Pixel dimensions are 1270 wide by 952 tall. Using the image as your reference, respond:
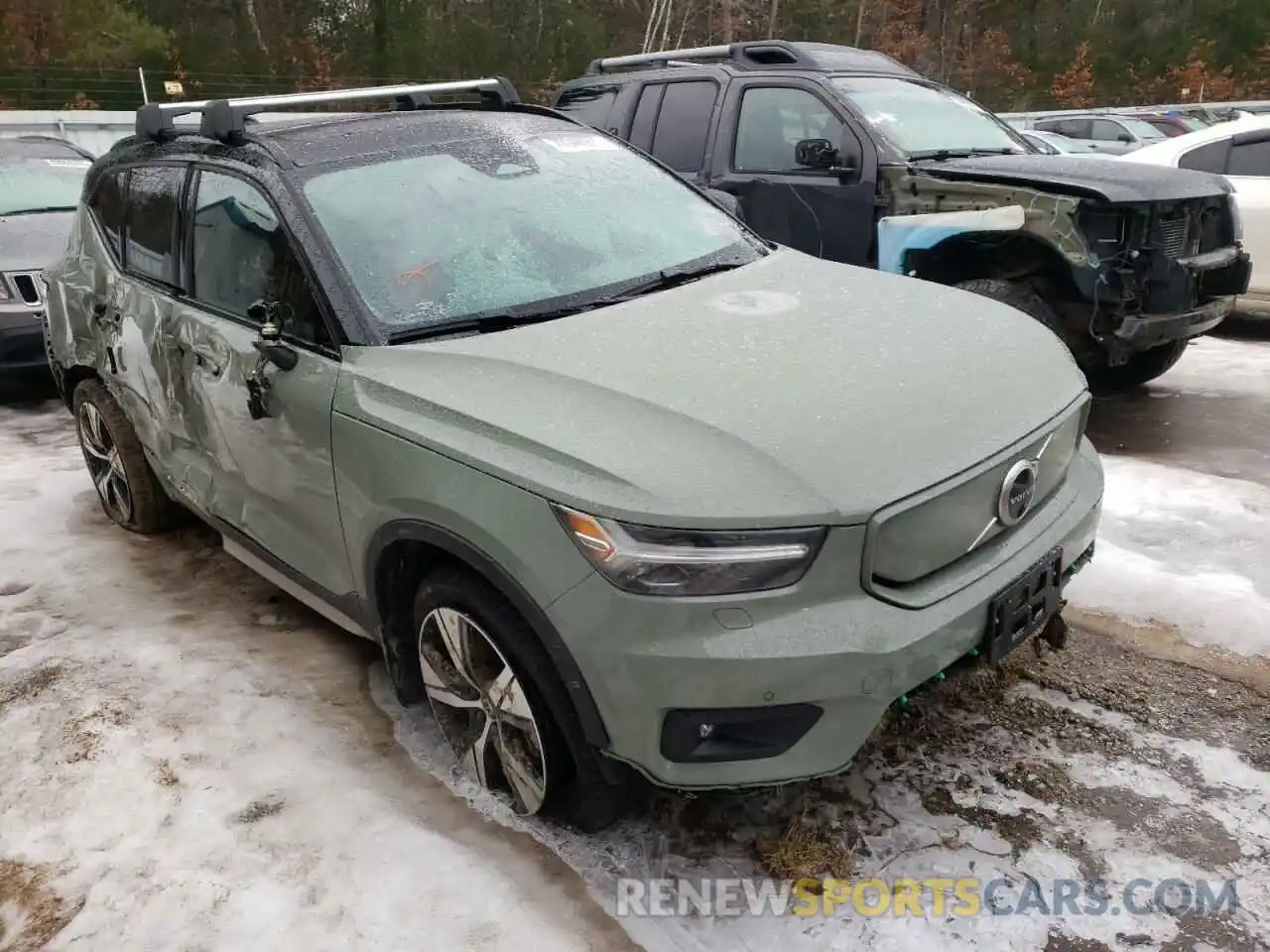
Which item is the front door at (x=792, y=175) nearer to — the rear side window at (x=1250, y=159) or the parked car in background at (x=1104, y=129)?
the rear side window at (x=1250, y=159)

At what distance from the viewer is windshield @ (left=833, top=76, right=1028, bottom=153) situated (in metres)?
5.93

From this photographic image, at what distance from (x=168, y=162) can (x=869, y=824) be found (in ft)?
10.9

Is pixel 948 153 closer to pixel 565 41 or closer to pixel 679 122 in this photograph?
pixel 679 122

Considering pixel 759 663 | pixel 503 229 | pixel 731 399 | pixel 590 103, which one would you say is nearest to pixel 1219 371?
pixel 590 103

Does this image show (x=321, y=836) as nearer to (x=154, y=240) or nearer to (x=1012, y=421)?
(x=1012, y=421)

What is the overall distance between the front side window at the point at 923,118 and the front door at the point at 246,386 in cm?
387

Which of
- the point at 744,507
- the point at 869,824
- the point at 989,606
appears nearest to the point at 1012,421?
the point at 989,606

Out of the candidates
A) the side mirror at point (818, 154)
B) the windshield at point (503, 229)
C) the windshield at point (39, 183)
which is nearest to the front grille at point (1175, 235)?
the side mirror at point (818, 154)

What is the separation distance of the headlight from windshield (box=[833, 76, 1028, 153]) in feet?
14.3

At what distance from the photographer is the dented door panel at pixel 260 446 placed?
9.43ft

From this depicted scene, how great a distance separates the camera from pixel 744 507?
210 cm

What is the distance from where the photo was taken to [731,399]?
2.36 metres

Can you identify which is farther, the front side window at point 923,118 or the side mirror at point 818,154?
the front side window at point 923,118

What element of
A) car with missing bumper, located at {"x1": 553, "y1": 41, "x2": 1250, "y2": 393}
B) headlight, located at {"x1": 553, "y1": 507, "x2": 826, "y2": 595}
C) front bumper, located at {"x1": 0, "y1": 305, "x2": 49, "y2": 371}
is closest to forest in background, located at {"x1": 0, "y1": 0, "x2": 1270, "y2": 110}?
front bumper, located at {"x1": 0, "y1": 305, "x2": 49, "y2": 371}
